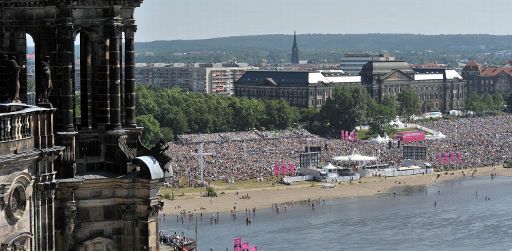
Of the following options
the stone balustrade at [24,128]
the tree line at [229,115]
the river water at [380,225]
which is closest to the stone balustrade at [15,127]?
the stone balustrade at [24,128]

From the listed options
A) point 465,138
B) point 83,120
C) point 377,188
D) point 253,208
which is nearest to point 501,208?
point 377,188

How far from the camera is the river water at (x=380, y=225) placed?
94.2 m

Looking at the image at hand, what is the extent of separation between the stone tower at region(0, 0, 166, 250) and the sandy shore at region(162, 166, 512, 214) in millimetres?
84554

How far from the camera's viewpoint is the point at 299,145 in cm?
16962

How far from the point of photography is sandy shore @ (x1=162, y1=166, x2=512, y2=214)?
373 feet

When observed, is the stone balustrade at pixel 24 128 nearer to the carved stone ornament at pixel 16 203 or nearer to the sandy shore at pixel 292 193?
the carved stone ornament at pixel 16 203

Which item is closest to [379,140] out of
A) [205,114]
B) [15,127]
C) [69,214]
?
[205,114]

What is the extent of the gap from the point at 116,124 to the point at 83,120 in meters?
0.84

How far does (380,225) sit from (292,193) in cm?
2058

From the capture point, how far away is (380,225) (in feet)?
350

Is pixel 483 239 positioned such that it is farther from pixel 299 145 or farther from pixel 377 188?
Result: pixel 299 145

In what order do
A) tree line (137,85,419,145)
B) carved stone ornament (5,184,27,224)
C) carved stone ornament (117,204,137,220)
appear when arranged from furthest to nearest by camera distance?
tree line (137,85,419,145), carved stone ornament (117,204,137,220), carved stone ornament (5,184,27,224)

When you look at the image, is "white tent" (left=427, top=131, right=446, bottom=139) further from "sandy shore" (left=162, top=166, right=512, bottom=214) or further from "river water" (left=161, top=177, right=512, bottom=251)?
"river water" (left=161, top=177, right=512, bottom=251)

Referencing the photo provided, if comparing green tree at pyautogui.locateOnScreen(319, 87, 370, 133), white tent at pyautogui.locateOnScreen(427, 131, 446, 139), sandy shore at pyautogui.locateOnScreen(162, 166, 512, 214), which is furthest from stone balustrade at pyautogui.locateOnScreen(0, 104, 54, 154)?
green tree at pyautogui.locateOnScreen(319, 87, 370, 133)
